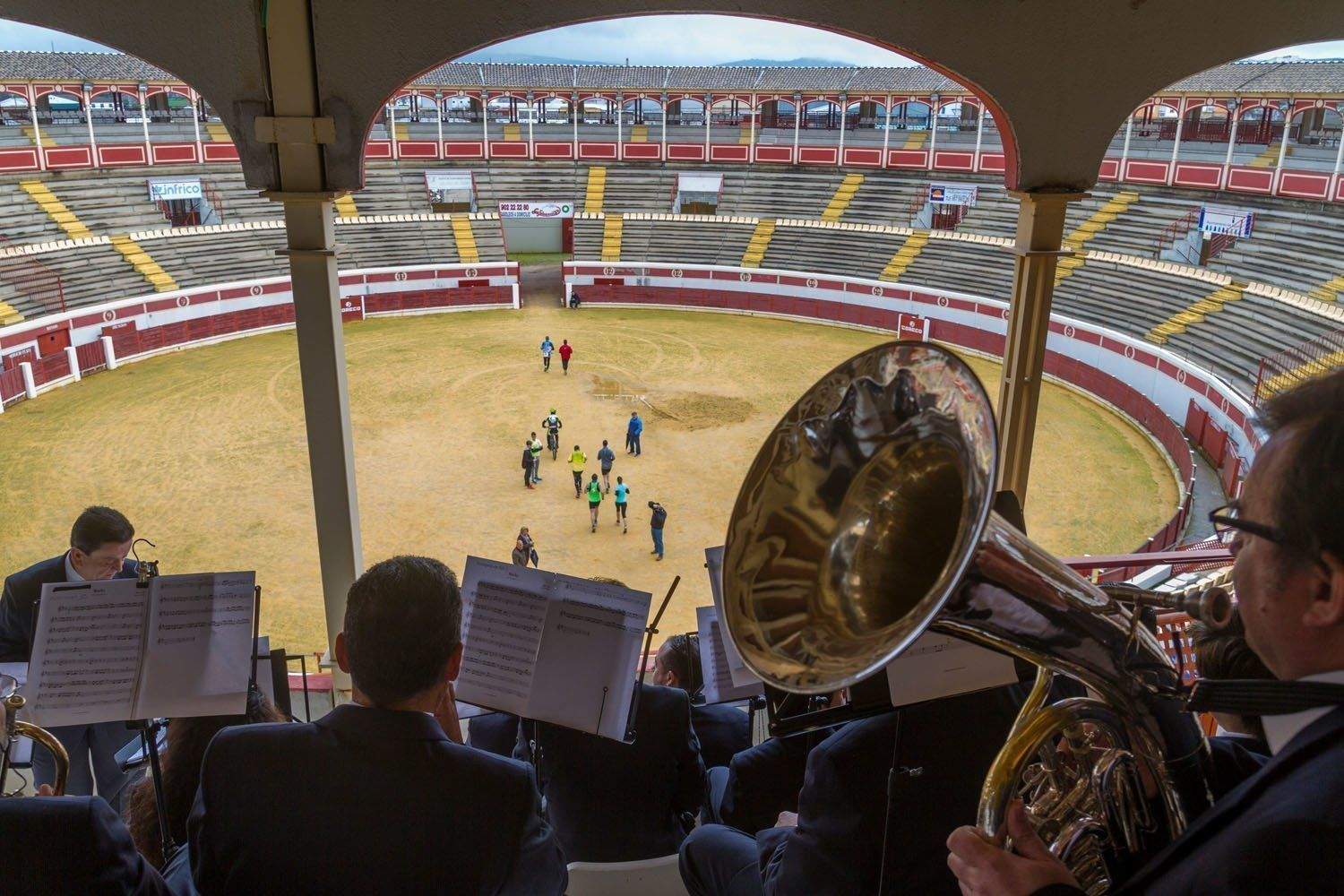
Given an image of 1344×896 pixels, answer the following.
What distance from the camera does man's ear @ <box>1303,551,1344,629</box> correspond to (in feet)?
3.37

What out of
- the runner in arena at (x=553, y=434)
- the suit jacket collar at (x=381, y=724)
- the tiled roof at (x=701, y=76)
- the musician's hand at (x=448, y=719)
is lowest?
the runner in arena at (x=553, y=434)

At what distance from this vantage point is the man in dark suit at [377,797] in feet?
5.25

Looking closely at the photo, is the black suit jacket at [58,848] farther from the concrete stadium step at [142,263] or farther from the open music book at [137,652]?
the concrete stadium step at [142,263]

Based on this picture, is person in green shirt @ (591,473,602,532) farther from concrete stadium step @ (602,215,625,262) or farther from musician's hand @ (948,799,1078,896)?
concrete stadium step @ (602,215,625,262)

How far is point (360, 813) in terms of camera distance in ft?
5.26

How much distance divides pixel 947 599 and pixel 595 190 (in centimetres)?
3033

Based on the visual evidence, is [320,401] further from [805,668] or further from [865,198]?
[865,198]

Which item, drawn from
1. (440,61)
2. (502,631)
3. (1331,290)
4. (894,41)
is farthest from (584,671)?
(1331,290)

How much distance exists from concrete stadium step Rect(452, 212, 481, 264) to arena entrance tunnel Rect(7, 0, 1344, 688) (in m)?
22.2

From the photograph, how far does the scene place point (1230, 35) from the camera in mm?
4359

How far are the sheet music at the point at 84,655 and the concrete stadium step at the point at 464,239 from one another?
24.2m

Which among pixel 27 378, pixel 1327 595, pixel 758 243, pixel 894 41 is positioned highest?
pixel 894 41

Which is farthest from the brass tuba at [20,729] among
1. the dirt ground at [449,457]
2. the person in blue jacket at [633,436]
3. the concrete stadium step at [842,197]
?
the concrete stadium step at [842,197]

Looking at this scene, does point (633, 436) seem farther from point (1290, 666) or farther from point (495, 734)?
point (1290, 666)
